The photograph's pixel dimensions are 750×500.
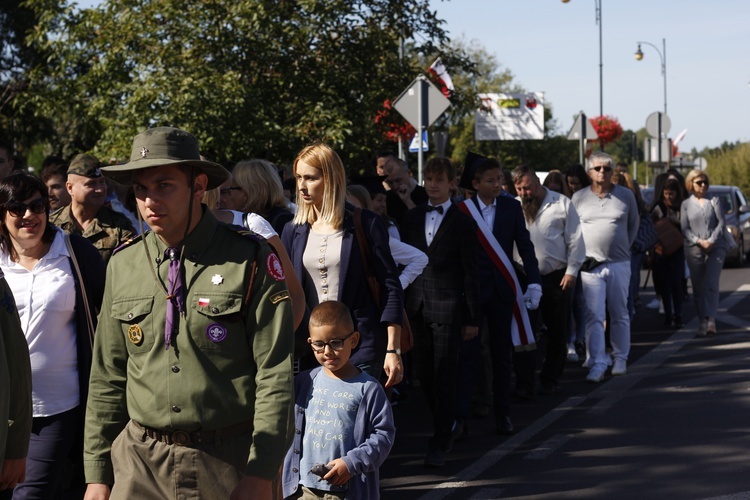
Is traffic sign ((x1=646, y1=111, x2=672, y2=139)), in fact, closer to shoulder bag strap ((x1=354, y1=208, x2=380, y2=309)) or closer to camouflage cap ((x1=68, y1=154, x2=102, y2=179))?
camouflage cap ((x1=68, y1=154, x2=102, y2=179))

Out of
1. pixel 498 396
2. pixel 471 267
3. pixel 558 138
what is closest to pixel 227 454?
pixel 471 267

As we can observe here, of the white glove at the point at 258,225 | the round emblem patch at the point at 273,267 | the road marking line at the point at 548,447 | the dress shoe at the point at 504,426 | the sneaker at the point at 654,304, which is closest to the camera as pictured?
the round emblem patch at the point at 273,267

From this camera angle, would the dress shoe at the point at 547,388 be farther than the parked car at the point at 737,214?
No

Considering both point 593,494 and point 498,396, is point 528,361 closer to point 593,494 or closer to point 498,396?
point 498,396

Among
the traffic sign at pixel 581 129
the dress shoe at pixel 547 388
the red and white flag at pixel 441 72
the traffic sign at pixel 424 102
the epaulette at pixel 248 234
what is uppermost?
the red and white flag at pixel 441 72

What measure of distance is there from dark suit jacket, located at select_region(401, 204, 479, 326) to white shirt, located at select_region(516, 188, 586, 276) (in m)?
2.92

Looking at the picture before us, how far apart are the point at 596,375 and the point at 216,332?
7924 millimetres

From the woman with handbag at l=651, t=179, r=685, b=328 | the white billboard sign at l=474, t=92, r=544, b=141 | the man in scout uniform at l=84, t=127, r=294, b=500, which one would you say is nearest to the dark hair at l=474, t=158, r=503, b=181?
the man in scout uniform at l=84, t=127, r=294, b=500

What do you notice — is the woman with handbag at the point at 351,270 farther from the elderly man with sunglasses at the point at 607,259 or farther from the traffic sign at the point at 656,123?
the traffic sign at the point at 656,123

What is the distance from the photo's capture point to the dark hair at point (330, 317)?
4977mm

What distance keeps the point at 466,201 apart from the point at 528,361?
188cm

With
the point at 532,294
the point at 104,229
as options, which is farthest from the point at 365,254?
the point at 532,294

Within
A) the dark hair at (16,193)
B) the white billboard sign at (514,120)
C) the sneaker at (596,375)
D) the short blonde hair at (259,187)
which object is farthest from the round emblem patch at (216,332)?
the white billboard sign at (514,120)

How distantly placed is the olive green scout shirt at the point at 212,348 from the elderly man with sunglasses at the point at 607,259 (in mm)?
8020
